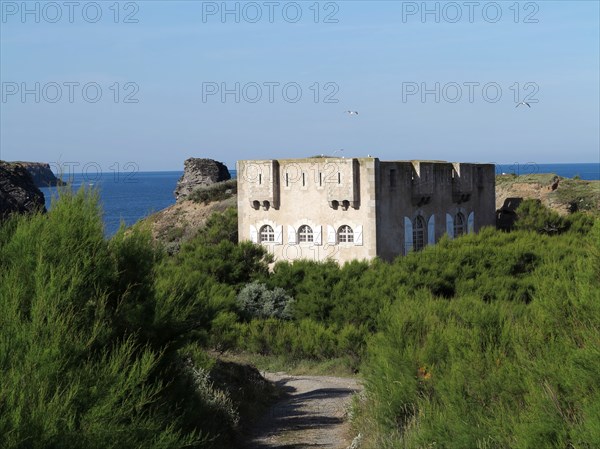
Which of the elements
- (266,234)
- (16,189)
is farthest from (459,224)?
(16,189)

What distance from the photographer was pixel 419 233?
40344mm

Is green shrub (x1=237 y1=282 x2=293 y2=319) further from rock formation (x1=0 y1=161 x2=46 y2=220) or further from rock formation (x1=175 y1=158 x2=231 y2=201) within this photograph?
rock formation (x1=175 y1=158 x2=231 y2=201)

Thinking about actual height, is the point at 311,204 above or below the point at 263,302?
above

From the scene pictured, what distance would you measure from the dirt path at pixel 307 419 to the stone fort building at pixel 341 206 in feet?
54.3

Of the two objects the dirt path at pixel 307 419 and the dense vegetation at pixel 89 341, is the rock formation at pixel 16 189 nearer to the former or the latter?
the dirt path at pixel 307 419

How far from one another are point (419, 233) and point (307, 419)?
24.0m

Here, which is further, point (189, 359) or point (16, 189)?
point (16, 189)

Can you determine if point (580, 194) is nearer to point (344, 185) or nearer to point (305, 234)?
point (344, 185)

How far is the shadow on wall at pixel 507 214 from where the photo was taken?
49237mm

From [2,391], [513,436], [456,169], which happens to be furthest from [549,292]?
[456,169]

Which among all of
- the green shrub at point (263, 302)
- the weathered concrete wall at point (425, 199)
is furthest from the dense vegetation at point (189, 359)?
the weathered concrete wall at point (425, 199)

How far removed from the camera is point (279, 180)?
39.3 meters

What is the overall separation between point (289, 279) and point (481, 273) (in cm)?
614

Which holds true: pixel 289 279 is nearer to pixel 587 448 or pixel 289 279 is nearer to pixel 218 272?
pixel 218 272
